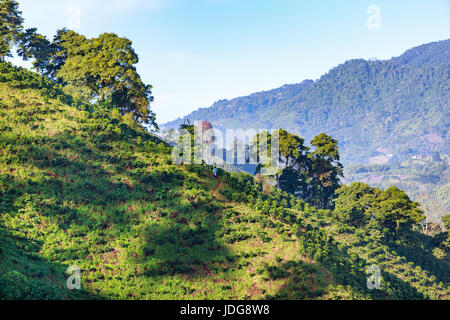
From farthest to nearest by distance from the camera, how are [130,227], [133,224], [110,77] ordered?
[110,77] < [133,224] < [130,227]

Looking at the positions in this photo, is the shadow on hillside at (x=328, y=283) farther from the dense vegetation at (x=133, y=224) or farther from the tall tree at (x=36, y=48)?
the tall tree at (x=36, y=48)

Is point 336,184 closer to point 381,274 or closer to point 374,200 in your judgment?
point 374,200

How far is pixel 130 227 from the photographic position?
34312 millimetres

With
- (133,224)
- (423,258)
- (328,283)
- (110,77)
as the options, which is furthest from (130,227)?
(423,258)

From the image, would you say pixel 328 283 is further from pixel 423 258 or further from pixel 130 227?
pixel 423 258

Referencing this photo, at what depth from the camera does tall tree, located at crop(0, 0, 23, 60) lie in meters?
62.6

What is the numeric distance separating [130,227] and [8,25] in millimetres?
46221

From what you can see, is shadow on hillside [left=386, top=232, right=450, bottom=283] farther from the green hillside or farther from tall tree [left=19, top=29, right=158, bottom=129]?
tall tree [left=19, top=29, right=158, bottom=129]

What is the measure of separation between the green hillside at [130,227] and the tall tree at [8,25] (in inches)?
646

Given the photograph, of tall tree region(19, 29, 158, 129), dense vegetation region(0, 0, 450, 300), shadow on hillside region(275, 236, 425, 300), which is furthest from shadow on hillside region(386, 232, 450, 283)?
→ tall tree region(19, 29, 158, 129)

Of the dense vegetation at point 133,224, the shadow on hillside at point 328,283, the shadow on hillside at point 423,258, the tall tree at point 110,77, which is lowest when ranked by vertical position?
the shadow on hillside at point 423,258

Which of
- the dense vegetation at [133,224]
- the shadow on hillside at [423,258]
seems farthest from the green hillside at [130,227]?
the shadow on hillside at [423,258]

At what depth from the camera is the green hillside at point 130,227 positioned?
2905 centimetres

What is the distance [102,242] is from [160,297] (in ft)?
23.4
